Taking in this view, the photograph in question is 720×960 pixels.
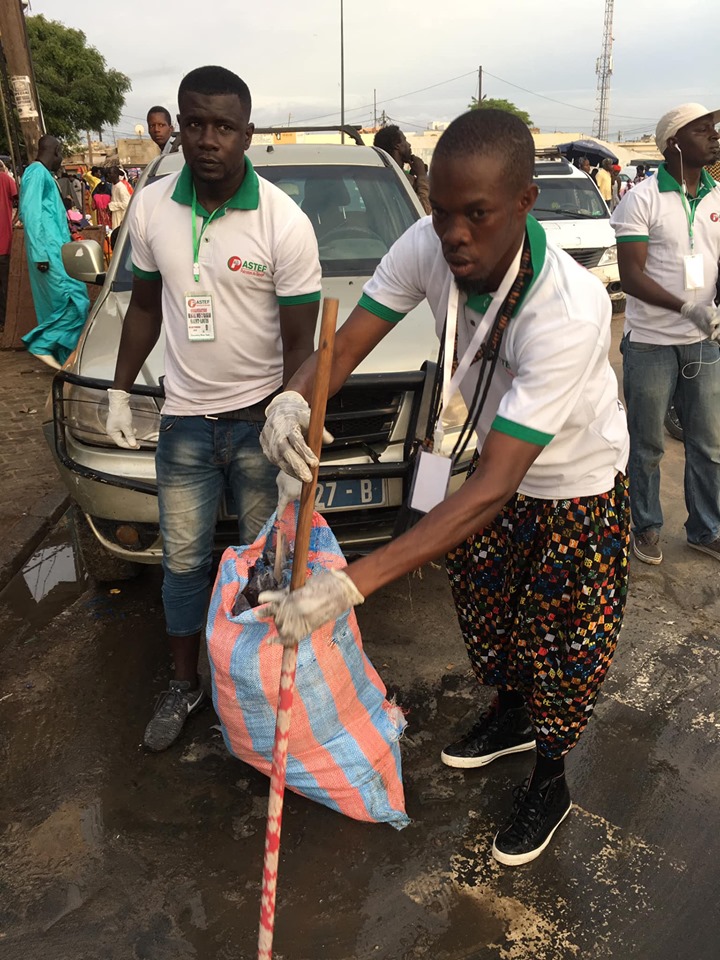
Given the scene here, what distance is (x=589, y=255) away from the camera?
380 inches

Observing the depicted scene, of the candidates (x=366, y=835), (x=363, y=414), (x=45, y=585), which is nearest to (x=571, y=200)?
(x=363, y=414)

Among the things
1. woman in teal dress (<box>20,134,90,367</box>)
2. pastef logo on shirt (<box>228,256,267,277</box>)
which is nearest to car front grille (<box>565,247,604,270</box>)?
woman in teal dress (<box>20,134,90,367</box>)

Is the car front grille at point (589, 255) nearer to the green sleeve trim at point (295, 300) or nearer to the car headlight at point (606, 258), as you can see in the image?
the car headlight at point (606, 258)

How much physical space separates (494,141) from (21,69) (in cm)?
960

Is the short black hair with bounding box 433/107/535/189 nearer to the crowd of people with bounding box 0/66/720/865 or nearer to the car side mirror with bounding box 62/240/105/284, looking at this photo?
the crowd of people with bounding box 0/66/720/865

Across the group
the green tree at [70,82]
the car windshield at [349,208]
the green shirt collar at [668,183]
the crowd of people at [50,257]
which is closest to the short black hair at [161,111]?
the crowd of people at [50,257]

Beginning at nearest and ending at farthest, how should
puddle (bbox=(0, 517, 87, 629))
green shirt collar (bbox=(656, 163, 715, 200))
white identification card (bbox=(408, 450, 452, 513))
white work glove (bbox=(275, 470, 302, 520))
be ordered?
white identification card (bbox=(408, 450, 452, 513)), white work glove (bbox=(275, 470, 302, 520)), green shirt collar (bbox=(656, 163, 715, 200)), puddle (bbox=(0, 517, 87, 629))

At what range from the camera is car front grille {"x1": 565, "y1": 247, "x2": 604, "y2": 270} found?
9586mm

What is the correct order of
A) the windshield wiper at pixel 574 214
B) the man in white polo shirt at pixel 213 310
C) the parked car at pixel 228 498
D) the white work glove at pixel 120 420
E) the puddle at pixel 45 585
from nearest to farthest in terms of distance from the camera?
1. the man in white polo shirt at pixel 213 310
2. the white work glove at pixel 120 420
3. the parked car at pixel 228 498
4. the puddle at pixel 45 585
5. the windshield wiper at pixel 574 214

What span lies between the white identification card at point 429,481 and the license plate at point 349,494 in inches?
37.7

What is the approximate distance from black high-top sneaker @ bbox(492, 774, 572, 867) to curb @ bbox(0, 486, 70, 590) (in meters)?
2.73

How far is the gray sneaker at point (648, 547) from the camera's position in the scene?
148 inches

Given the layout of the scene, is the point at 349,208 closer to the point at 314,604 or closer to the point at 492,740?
the point at 492,740

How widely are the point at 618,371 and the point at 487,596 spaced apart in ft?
18.5
